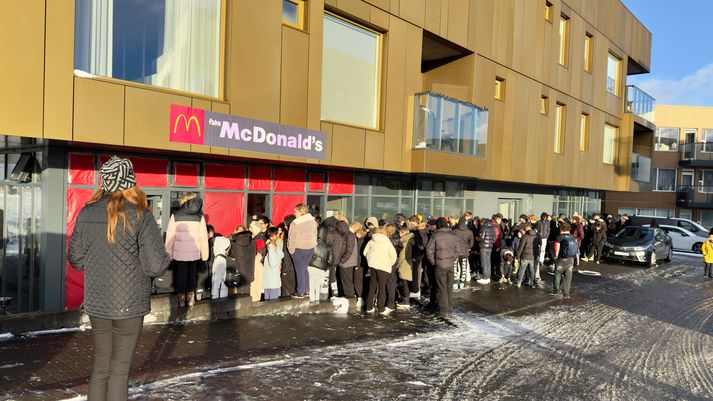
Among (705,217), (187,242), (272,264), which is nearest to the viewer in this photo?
(187,242)

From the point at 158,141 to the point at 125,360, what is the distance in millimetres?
5761

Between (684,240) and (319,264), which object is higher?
(319,264)

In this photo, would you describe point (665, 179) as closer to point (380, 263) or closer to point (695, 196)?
point (695, 196)

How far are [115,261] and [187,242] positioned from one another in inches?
189

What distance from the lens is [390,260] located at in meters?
9.51

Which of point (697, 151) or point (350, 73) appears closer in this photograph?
point (350, 73)

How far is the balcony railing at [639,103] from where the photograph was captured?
93.1ft

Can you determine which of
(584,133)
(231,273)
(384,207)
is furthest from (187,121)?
(584,133)

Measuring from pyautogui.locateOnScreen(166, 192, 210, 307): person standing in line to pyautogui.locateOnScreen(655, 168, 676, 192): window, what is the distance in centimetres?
4466

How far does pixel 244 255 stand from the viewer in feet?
30.0

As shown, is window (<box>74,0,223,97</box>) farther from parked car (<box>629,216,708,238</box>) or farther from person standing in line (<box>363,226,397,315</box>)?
parked car (<box>629,216,708,238</box>)

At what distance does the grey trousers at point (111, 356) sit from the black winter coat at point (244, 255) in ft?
18.3

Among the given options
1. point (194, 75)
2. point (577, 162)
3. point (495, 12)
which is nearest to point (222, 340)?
point (194, 75)

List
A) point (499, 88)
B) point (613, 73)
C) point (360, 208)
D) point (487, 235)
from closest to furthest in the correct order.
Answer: point (487, 235)
point (360, 208)
point (499, 88)
point (613, 73)
